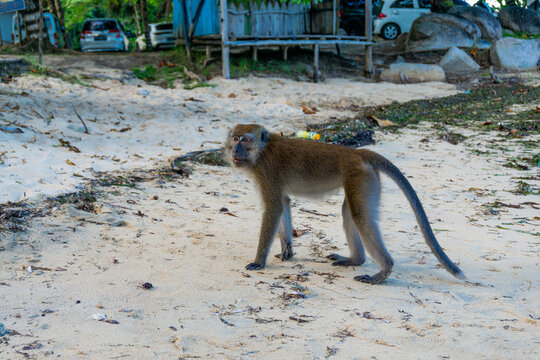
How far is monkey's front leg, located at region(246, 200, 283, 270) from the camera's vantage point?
4.63m

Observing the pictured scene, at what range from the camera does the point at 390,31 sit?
2617cm

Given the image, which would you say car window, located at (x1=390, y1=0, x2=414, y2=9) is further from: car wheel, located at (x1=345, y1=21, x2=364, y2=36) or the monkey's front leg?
the monkey's front leg

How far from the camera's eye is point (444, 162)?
8906mm

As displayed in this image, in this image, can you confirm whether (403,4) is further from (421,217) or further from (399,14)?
(421,217)

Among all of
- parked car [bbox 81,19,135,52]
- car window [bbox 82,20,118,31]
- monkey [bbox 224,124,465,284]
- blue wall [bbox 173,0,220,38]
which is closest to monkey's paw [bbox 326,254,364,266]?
monkey [bbox 224,124,465,284]

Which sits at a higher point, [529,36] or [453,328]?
[529,36]

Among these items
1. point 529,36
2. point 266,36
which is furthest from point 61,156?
point 529,36

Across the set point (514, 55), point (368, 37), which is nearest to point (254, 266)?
point (368, 37)

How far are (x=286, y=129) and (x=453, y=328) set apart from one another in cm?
757

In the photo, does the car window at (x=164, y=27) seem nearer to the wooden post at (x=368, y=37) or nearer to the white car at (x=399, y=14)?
the wooden post at (x=368, y=37)

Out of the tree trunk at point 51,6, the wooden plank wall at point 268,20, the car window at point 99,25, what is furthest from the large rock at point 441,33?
the tree trunk at point 51,6

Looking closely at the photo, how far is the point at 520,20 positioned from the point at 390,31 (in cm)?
688

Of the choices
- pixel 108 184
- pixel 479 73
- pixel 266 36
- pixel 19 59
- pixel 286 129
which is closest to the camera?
pixel 108 184

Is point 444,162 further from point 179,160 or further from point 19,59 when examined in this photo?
point 19,59
